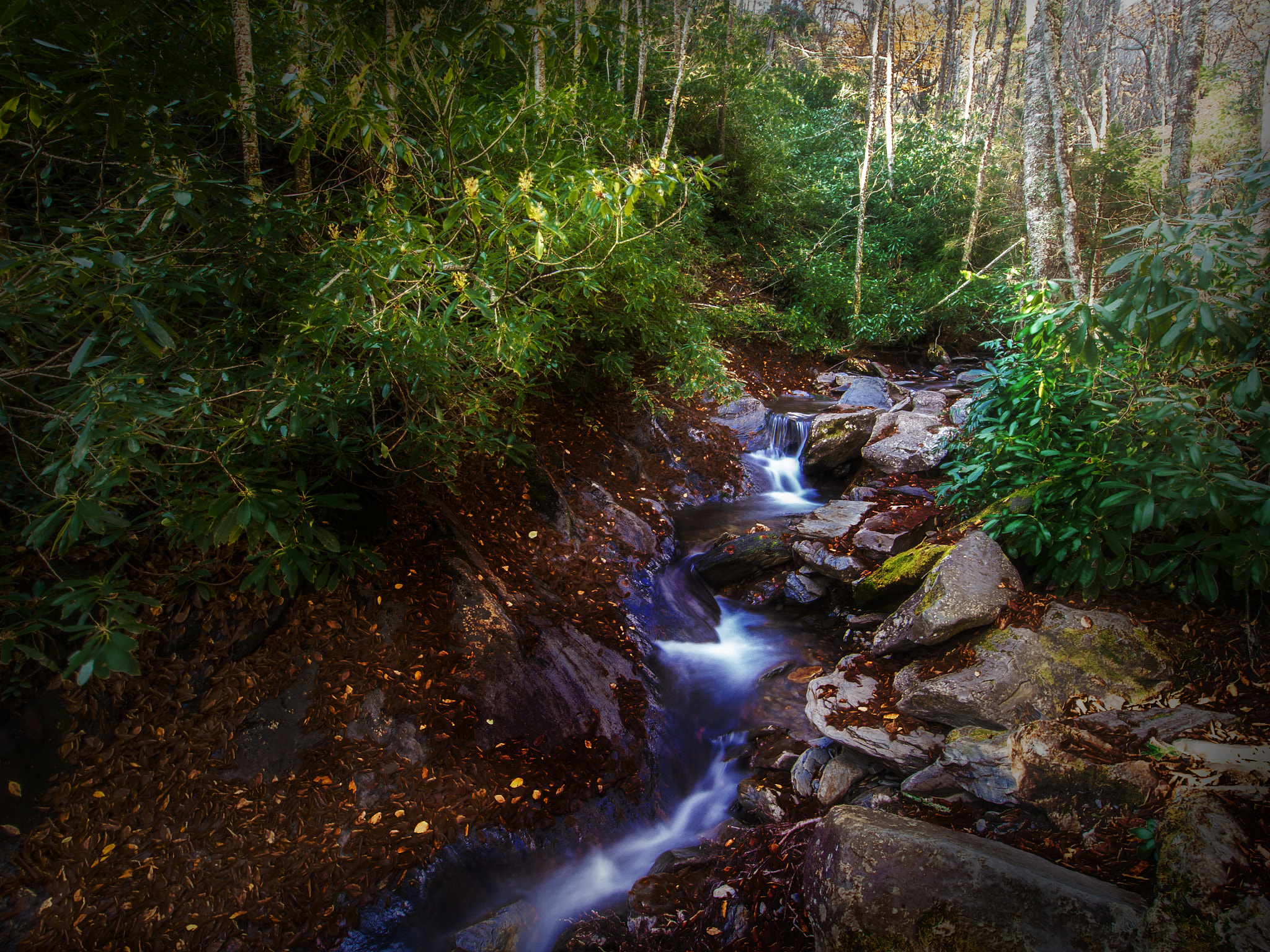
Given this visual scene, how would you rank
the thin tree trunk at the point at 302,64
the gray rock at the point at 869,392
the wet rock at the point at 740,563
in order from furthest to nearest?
the gray rock at the point at 869,392 < the wet rock at the point at 740,563 < the thin tree trunk at the point at 302,64

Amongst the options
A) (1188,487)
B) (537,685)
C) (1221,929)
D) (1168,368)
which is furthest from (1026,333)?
(537,685)

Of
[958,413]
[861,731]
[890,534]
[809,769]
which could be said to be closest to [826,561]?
[890,534]

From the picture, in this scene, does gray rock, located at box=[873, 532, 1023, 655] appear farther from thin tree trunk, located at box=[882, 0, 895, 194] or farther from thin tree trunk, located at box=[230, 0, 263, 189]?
thin tree trunk, located at box=[882, 0, 895, 194]

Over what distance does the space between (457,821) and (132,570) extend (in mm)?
2199

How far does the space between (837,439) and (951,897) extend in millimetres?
6632

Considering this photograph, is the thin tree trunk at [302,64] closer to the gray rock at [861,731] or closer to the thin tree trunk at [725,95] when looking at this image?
the gray rock at [861,731]

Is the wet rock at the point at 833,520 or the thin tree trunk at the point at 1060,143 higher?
the thin tree trunk at the point at 1060,143

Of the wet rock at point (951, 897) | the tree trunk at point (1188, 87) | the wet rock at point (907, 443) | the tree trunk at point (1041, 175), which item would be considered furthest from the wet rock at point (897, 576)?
the tree trunk at point (1188, 87)

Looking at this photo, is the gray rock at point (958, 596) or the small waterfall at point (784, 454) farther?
the small waterfall at point (784, 454)

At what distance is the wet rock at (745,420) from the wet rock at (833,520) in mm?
2226

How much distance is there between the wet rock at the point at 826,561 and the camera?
18.5 feet

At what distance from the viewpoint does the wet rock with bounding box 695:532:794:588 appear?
20.6 feet

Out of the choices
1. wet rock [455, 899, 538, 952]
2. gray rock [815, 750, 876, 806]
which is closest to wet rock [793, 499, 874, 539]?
gray rock [815, 750, 876, 806]

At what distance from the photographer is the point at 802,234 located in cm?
1405
